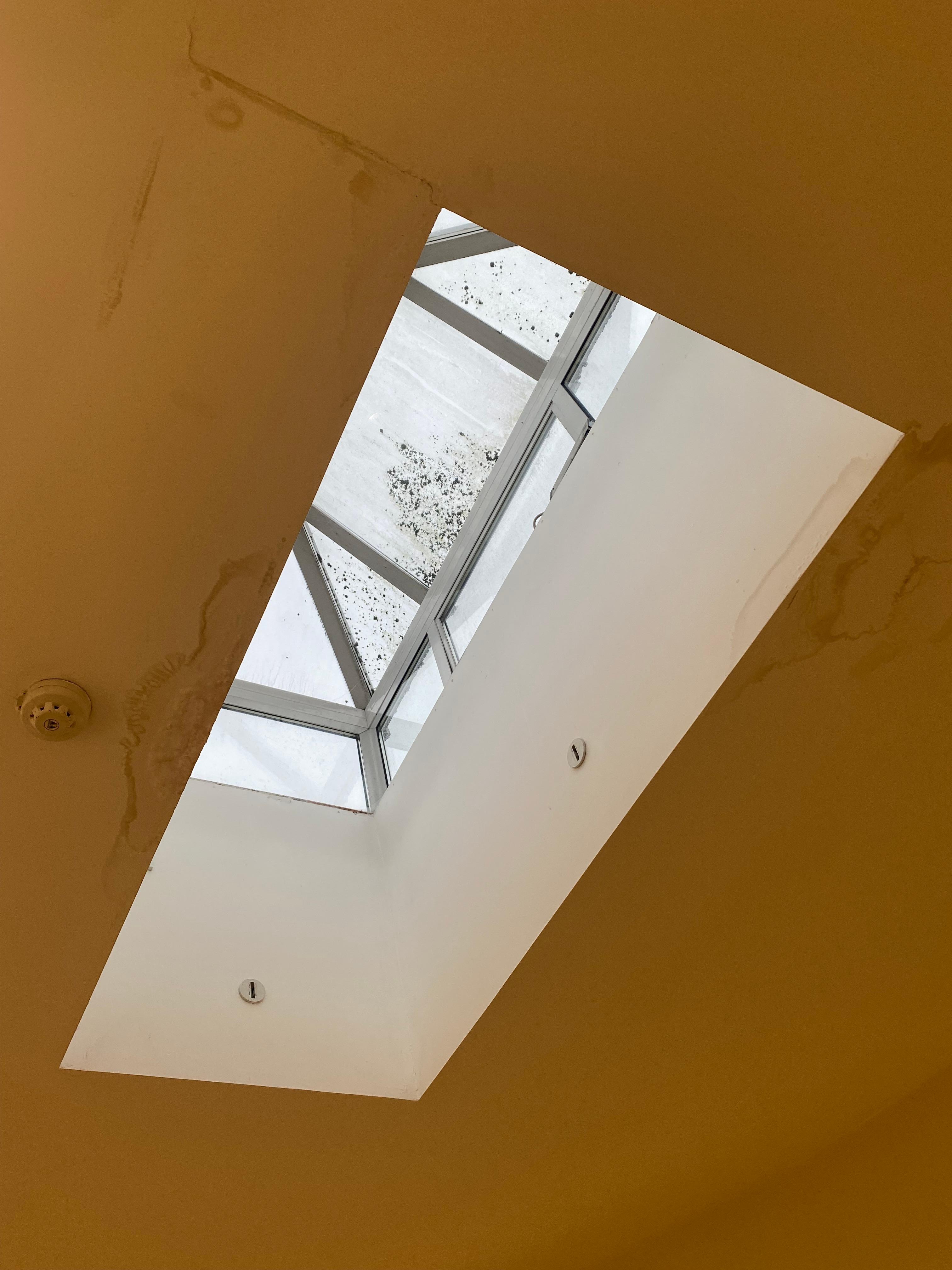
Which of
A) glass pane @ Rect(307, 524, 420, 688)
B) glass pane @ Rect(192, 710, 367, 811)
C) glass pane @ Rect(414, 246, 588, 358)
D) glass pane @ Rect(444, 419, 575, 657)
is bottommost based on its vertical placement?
glass pane @ Rect(192, 710, 367, 811)

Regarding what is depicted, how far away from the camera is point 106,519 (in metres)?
1.54

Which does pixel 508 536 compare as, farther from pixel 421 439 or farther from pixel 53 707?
pixel 53 707

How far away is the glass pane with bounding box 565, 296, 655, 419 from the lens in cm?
332

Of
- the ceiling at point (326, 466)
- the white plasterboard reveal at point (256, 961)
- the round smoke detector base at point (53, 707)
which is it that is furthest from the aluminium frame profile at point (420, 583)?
the round smoke detector base at point (53, 707)

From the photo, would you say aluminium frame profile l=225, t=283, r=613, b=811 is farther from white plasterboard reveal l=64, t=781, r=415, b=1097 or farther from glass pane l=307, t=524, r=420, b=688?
white plasterboard reveal l=64, t=781, r=415, b=1097

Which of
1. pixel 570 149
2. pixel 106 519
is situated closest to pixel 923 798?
pixel 570 149

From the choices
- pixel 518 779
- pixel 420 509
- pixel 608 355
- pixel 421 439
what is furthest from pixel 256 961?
pixel 608 355

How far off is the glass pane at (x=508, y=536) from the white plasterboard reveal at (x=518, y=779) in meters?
0.65

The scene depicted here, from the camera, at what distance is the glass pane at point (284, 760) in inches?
152

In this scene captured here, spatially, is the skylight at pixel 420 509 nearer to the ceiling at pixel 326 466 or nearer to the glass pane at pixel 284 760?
the glass pane at pixel 284 760

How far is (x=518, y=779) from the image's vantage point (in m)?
2.70

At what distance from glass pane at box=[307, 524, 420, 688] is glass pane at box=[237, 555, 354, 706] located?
0.14 meters

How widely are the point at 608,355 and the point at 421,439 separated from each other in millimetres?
930

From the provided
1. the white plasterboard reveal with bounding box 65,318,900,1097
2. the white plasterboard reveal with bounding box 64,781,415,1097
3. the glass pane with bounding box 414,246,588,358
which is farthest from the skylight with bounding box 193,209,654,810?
the white plasterboard reveal with bounding box 65,318,900,1097
